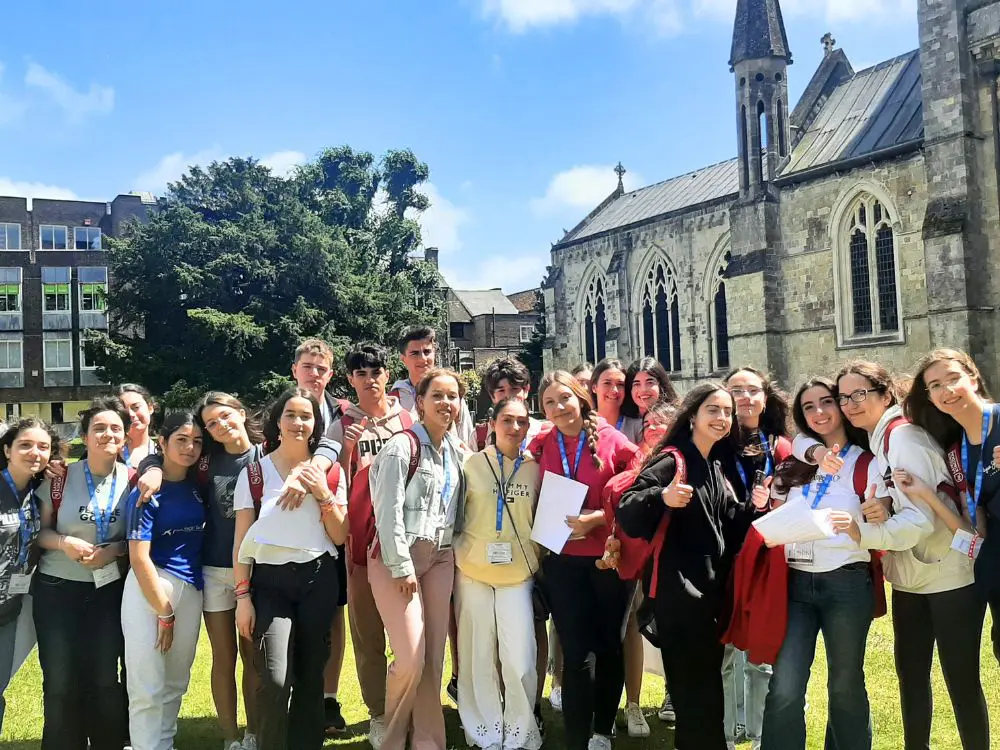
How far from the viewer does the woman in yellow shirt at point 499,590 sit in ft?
15.8

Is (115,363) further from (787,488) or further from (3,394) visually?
(787,488)

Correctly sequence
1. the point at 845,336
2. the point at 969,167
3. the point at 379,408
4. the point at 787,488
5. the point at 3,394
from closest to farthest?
the point at 787,488 < the point at 379,408 < the point at 969,167 < the point at 845,336 < the point at 3,394

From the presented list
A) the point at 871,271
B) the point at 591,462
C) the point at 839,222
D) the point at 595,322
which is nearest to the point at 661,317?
the point at 595,322

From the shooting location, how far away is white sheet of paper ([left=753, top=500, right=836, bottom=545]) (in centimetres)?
367

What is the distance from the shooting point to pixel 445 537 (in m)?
4.88

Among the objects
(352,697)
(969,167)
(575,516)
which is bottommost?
(352,697)

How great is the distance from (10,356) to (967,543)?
49632 mm

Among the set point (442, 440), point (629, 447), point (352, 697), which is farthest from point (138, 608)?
point (629, 447)

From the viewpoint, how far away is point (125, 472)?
4.77 m

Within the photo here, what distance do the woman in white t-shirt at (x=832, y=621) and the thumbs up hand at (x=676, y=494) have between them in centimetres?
49

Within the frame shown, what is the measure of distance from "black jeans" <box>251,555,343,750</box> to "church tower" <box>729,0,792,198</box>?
21111 mm

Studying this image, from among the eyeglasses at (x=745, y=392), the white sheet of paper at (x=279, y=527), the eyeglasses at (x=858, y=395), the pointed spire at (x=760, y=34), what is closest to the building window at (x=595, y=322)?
the pointed spire at (x=760, y=34)

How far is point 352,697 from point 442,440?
265cm

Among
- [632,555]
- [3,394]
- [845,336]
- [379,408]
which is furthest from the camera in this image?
[3,394]
